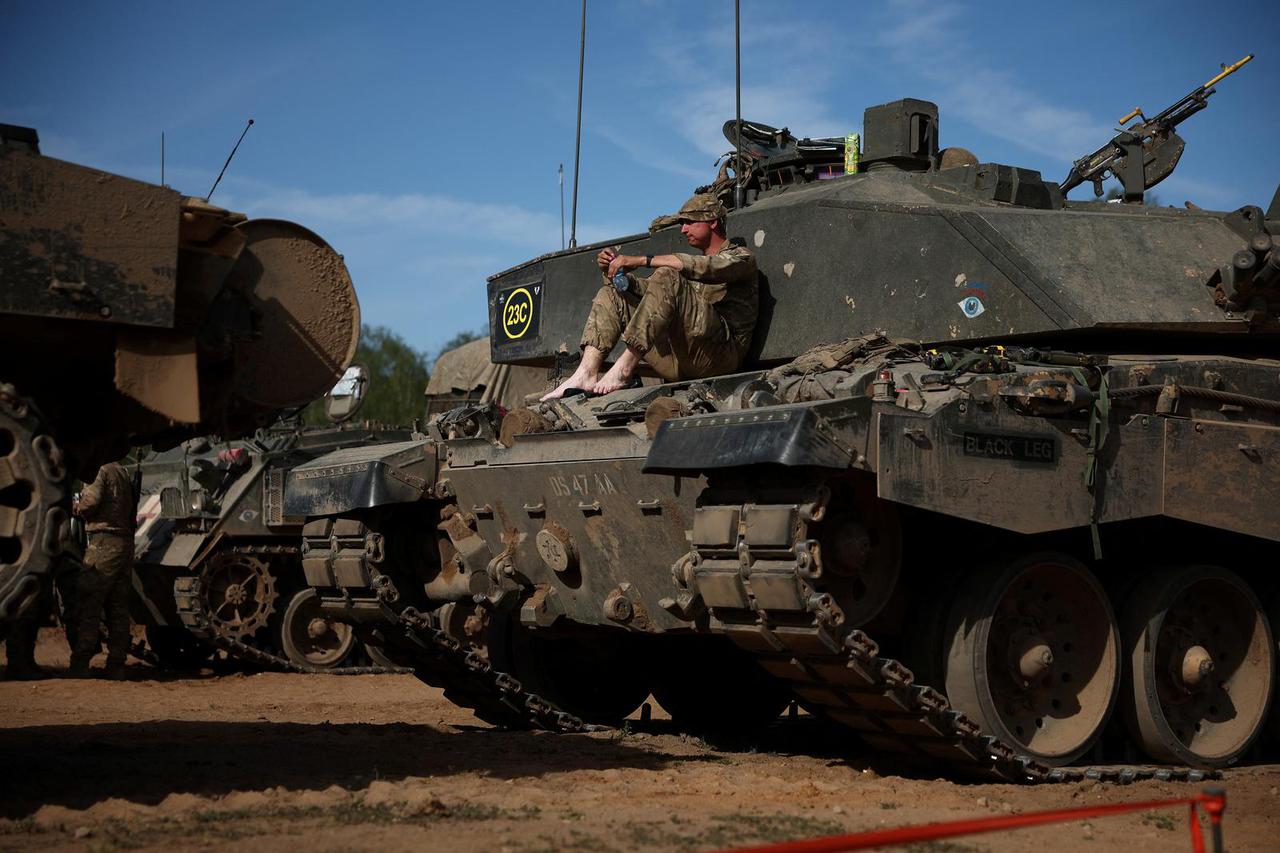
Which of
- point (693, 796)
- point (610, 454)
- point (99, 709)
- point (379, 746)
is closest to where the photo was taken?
point (693, 796)

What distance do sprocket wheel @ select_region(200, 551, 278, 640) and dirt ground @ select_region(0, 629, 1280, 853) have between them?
443cm

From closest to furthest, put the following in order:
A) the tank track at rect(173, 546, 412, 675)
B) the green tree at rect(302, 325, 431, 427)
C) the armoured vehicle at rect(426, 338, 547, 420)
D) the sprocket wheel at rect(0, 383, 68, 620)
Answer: the sprocket wheel at rect(0, 383, 68, 620) → the tank track at rect(173, 546, 412, 675) → the armoured vehicle at rect(426, 338, 547, 420) → the green tree at rect(302, 325, 431, 427)

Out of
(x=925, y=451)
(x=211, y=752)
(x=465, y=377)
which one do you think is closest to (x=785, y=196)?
(x=925, y=451)

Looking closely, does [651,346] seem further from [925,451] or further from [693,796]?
[693,796]

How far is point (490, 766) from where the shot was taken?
24.7ft

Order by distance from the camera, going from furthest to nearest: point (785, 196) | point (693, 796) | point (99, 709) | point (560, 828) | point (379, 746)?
point (99, 709) < point (785, 196) < point (379, 746) < point (693, 796) < point (560, 828)

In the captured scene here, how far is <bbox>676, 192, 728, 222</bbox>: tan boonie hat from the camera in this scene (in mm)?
9008

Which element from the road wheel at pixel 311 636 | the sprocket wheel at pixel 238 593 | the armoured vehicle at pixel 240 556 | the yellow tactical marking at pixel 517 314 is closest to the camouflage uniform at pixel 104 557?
the armoured vehicle at pixel 240 556

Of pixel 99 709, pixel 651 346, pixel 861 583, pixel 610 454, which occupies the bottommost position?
pixel 99 709

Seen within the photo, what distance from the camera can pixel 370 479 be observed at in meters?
8.87

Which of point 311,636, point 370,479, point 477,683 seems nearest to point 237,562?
point 311,636

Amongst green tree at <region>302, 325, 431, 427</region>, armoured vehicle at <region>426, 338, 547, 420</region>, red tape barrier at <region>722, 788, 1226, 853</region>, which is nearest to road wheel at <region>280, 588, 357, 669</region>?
armoured vehicle at <region>426, 338, 547, 420</region>

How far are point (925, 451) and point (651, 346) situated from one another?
2233 millimetres

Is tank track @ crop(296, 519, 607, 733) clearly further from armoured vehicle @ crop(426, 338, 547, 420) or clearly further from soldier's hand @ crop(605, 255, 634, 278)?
armoured vehicle @ crop(426, 338, 547, 420)
